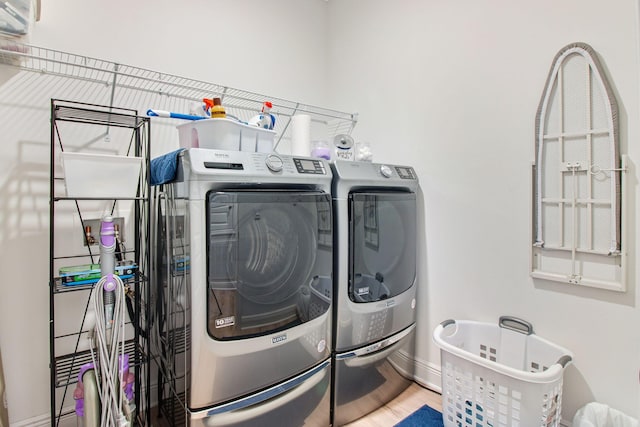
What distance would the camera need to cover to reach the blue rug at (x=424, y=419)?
1.67 meters

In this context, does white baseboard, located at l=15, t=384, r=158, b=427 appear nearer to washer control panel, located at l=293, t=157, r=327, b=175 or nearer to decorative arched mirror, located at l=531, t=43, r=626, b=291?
washer control panel, located at l=293, t=157, r=327, b=175

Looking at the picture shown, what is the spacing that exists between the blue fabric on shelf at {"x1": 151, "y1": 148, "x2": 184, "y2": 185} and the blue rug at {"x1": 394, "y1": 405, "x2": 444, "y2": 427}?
1641 millimetres

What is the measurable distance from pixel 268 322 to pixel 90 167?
0.90 meters

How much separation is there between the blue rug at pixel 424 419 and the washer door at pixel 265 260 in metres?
0.79

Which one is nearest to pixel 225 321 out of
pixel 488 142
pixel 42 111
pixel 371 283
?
pixel 371 283

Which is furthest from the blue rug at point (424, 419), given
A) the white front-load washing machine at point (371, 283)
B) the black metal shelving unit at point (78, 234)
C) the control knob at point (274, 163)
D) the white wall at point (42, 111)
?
the white wall at point (42, 111)

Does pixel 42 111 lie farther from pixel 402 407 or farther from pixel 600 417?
pixel 600 417

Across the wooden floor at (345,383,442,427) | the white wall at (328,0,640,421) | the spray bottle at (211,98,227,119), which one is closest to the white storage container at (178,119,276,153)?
the spray bottle at (211,98,227,119)

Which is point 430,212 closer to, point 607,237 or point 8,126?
point 607,237

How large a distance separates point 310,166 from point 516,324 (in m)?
1.31

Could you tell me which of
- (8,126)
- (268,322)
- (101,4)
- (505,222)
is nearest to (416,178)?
(505,222)

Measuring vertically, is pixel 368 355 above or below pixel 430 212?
below

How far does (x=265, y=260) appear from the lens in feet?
4.28

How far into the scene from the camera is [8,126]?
4.79ft
